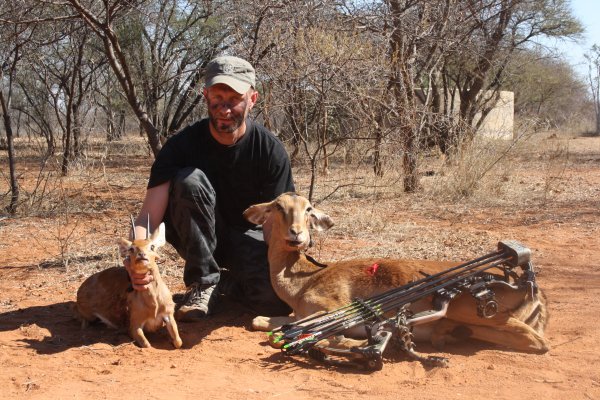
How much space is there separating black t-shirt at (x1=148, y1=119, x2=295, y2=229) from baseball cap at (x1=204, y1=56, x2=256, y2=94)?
1.39ft

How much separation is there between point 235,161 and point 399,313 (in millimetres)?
1768

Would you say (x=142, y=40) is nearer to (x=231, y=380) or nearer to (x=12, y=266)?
(x=12, y=266)

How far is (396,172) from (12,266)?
6.10 meters

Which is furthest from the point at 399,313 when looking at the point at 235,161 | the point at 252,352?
the point at 235,161

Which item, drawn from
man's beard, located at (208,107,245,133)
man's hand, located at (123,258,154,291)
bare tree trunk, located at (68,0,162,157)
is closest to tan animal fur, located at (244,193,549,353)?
man's beard, located at (208,107,245,133)

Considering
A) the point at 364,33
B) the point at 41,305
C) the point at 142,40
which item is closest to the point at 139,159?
the point at 142,40

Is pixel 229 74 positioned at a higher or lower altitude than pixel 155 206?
higher

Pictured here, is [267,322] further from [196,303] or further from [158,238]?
[158,238]

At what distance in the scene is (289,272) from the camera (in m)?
4.78

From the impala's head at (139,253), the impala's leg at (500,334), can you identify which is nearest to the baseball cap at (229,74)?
the impala's head at (139,253)

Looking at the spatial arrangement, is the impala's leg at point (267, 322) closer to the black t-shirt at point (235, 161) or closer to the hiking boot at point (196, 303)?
the hiking boot at point (196, 303)

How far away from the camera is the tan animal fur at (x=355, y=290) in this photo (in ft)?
13.8

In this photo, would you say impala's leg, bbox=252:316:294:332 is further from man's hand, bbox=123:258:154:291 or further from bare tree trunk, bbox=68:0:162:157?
bare tree trunk, bbox=68:0:162:157

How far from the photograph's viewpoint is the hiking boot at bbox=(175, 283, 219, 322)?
4.84m
